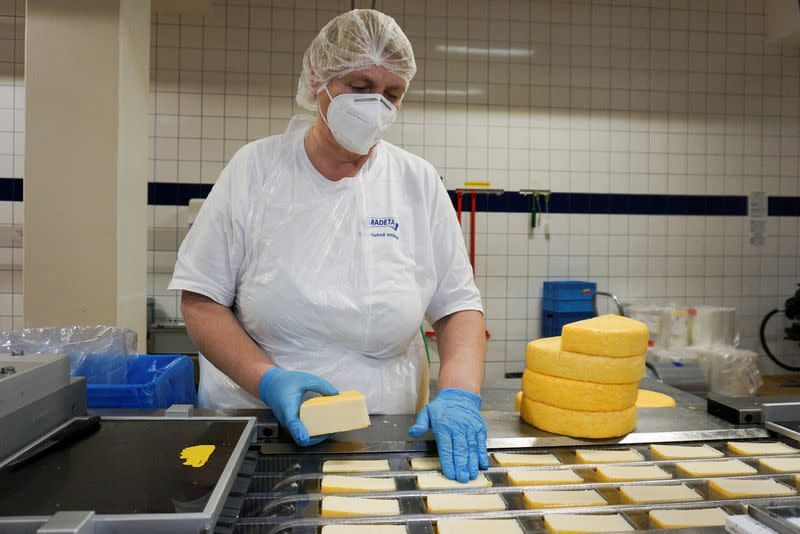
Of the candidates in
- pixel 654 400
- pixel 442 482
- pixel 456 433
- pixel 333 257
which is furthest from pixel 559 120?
pixel 442 482

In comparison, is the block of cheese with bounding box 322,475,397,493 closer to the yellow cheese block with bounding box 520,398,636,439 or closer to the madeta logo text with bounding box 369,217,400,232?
the yellow cheese block with bounding box 520,398,636,439

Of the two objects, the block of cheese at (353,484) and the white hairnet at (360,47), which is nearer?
the block of cheese at (353,484)

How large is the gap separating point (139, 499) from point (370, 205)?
886 millimetres

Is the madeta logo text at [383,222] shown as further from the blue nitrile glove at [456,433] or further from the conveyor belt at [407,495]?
the conveyor belt at [407,495]

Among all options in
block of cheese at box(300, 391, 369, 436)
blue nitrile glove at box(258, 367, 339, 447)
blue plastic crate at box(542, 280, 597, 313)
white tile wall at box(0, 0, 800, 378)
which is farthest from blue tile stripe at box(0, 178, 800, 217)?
block of cheese at box(300, 391, 369, 436)

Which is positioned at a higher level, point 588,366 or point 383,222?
point 383,222

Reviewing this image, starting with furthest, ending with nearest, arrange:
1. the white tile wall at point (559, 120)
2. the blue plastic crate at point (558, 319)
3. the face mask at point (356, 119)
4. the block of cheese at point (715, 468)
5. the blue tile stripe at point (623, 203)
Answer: the blue tile stripe at point (623, 203) < the blue plastic crate at point (558, 319) < the white tile wall at point (559, 120) < the face mask at point (356, 119) < the block of cheese at point (715, 468)

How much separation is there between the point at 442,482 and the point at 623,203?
13.0ft

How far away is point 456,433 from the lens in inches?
39.0

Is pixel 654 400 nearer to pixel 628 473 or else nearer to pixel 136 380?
pixel 628 473

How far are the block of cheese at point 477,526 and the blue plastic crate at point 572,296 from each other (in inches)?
135

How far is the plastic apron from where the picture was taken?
1334mm

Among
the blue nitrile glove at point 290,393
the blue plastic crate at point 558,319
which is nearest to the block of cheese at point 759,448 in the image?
the blue nitrile glove at point 290,393

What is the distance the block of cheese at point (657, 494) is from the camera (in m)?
0.86
